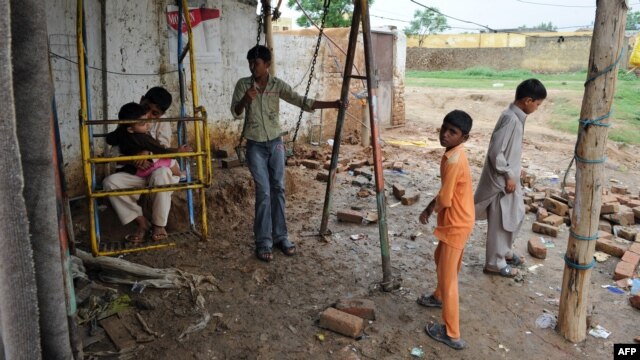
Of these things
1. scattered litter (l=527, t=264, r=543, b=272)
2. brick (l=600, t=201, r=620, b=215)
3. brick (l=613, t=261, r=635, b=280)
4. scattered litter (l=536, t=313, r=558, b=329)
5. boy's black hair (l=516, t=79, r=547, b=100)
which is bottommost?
scattered litter (l=536, t=313, r=558, b=329)

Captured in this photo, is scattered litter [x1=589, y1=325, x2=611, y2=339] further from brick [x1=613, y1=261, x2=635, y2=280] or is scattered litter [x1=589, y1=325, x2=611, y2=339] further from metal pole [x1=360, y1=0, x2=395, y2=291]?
metal pole [x1=360, y1=0, x2=395, y2=291]

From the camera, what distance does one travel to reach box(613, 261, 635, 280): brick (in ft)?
13.9

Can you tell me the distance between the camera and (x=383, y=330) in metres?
3.20

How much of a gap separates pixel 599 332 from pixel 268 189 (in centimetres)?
286

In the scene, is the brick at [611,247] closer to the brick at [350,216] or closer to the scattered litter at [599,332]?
the scattered litter at [599,332]

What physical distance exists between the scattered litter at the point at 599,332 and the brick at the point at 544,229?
6.52 feet

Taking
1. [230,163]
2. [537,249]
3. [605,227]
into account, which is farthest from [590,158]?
[230,163]

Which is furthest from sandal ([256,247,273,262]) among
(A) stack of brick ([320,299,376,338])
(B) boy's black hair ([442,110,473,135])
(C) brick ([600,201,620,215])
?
(C) brick ([600,201,620,215])

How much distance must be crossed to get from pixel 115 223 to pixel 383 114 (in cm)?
863

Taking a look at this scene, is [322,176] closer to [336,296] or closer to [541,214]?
[541,214]

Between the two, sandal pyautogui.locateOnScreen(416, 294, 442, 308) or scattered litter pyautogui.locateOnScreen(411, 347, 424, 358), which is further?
sandal pyautogui.locateOnScreen(416, 294, 442, 308)

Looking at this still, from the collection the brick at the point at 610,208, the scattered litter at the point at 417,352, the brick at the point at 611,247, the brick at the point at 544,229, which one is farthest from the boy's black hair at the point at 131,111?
the brick at the point at 610,208

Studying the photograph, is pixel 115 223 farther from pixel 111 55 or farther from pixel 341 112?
pixel 341 112

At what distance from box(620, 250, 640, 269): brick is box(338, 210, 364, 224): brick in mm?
2704
